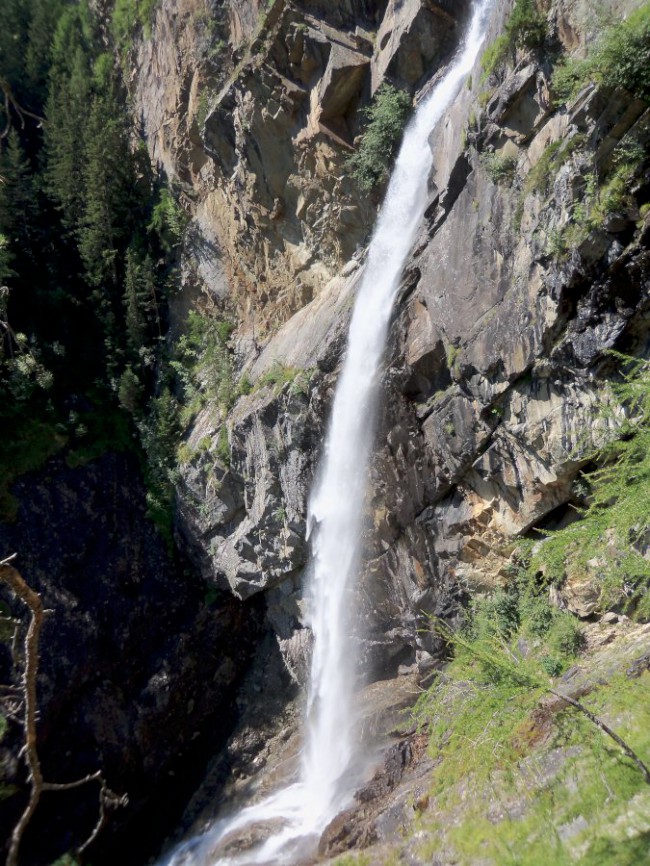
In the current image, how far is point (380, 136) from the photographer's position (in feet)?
61.4

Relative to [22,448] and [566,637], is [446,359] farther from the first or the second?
[22,448]

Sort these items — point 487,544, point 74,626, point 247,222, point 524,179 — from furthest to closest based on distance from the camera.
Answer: point 247,222 < point 74,626 < point 487,544 < point 524,179

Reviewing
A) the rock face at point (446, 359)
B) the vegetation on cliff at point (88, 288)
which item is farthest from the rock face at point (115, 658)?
the rock face at point (446, 359)

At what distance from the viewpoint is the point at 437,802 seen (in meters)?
11.1

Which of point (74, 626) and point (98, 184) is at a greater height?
point (98, 184)

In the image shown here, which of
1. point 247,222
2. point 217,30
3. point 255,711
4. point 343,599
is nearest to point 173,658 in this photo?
point 255,711

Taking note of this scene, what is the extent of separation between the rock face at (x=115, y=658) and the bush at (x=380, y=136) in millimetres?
15212

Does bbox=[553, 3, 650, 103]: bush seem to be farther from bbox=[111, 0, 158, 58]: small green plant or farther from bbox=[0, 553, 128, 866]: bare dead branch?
bbox=[111, 0, 158, 58]: small green plant

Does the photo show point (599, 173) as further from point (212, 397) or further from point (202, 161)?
point (202, 161)

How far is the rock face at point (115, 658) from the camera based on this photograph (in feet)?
65.3

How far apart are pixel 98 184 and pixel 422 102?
15.8 meters

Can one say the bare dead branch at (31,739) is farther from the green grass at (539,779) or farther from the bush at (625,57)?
the bush at (625,57)

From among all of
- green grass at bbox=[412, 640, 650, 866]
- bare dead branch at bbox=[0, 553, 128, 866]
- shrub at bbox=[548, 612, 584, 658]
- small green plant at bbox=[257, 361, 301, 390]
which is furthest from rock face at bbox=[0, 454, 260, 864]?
bare dead branch at bbox=[0, 553, 128, 866]

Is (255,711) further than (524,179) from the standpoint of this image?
Yes
